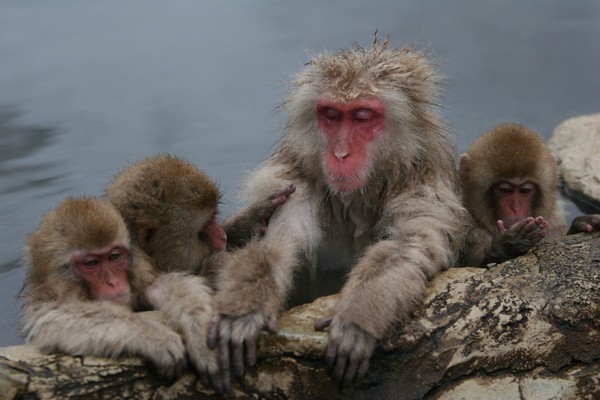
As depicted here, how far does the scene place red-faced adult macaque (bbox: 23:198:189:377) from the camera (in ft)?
13.1

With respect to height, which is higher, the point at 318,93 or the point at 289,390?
the point at 318,93

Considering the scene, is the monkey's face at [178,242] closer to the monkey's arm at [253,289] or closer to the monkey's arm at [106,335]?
the monkey's arm at [253,289]

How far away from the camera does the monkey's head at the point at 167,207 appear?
4.80 metres

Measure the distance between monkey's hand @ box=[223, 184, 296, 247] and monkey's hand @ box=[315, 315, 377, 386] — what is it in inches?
49.6

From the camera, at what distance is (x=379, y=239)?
17.0ft

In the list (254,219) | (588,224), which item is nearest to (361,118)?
(254,219)

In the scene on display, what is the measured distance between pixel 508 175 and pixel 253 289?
2046mm

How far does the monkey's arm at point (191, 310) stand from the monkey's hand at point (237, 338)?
43mm

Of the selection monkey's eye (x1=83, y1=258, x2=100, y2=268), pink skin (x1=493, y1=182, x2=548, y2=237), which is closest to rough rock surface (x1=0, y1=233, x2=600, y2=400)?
monkey's eye (x1=83, y1=258, x2=100, y2=268)

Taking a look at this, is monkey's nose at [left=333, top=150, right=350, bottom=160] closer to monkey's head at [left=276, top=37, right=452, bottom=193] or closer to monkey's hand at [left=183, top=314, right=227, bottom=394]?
monkey's head at [left=276, top=37, right=452, bottom=193]

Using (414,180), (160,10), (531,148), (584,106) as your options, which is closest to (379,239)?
(414,180)

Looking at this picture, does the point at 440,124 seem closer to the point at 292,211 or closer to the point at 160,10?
the point at 292,211

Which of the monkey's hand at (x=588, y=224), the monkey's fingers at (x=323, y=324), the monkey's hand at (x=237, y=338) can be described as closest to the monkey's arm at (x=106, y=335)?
the monkey's hand at (x=237, y=338)

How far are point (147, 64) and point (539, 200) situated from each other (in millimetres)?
6425
